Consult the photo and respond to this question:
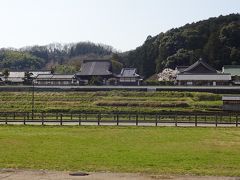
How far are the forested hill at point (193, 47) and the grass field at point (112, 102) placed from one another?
36.5 meters

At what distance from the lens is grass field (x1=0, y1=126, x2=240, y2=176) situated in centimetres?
1398

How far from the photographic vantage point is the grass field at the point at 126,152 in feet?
45.9

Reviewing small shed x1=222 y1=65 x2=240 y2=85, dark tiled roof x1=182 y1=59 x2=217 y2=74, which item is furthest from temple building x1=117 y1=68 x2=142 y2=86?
small shed x1=222 y1=65 x2=240 y2=85

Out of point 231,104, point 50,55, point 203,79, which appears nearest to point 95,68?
point 203,79

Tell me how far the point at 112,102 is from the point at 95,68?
3238 centimetres

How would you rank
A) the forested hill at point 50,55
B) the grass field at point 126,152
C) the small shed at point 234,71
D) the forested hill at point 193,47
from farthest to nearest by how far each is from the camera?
the forested hill at point 50,55, the forested hill at point 193,47, the small shed at point 234,71, the grass field at point 126,152

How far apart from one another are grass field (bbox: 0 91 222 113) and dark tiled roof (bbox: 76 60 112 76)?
20.9m

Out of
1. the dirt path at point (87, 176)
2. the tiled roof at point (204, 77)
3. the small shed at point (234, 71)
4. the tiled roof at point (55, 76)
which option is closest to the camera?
the dirt path at point (87, 176)

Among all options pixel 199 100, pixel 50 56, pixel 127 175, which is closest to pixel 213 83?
pixel 199 100

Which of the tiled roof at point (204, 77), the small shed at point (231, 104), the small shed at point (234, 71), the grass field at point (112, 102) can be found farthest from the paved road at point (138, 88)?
the small shed at point (234, 71)

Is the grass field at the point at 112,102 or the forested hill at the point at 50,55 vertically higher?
the forested hill at the point at 50,55

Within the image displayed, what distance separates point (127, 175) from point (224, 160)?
4199 mm

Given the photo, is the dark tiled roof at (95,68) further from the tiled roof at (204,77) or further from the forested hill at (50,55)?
the forested hill at (50,55)

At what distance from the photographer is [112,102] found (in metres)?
52.0
